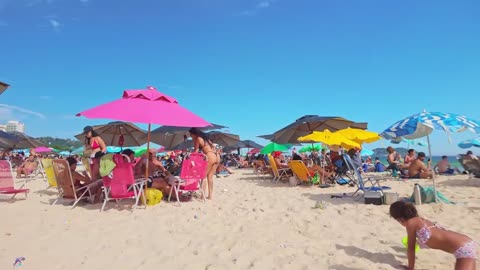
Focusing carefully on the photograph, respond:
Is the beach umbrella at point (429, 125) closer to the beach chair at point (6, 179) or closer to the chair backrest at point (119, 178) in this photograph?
the chair backrest at point (119, 178)

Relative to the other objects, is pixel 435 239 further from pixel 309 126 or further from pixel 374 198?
pixel 309 126

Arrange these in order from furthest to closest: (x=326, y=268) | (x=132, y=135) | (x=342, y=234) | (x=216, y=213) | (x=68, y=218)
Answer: (x=132, y=135) < (x=216, y=213) < (x=68, y=218) < (x=342, y=234) < (x=326, y=268)

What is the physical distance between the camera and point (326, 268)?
2.62 meters

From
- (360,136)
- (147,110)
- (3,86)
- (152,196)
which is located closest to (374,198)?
(360,136)

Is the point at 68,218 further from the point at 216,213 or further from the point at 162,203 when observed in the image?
the point at 216,213

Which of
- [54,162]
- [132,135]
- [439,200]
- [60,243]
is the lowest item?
[60,243]

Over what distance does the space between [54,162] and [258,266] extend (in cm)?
457

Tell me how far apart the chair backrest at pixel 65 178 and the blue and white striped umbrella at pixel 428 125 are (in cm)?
542

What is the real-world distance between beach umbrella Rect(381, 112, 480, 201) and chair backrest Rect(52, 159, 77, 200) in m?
5.42

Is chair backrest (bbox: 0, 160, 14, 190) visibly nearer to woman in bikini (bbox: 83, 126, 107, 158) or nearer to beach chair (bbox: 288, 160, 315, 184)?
woman in bikini (bbox: 83, 126, 107, 158)

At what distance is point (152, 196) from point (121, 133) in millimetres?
4494

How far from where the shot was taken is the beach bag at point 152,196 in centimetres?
543

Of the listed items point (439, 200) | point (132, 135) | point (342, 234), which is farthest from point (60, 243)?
point (132, 135)

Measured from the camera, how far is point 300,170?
827cm
